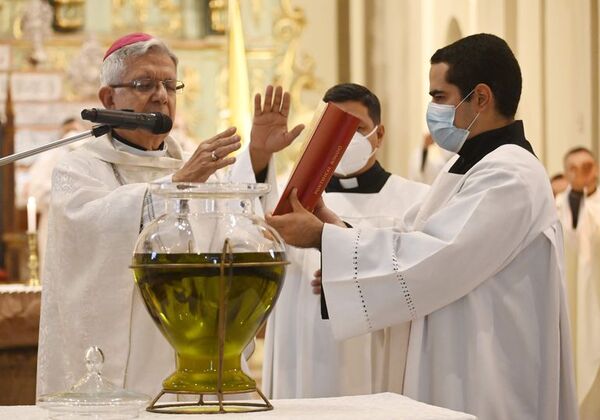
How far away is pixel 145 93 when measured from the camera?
12.9ft

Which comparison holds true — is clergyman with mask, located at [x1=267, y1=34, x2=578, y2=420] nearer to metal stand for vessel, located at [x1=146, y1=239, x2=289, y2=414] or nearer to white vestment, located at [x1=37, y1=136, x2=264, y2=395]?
white vestment, located at [x1=37, y1=136, x2=264, y2=395]

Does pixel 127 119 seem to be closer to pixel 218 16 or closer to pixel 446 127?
pixel 446 127

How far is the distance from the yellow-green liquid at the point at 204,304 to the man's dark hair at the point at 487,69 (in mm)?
1536

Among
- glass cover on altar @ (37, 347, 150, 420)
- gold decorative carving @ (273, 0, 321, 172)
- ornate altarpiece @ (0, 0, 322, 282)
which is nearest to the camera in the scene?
glass cover on altar @ (37, 347, 150, 420)

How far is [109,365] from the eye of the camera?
12.5ft

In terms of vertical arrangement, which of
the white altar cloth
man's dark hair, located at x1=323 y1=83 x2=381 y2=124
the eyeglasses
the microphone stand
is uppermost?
the eyeglasses

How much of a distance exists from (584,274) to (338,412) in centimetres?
679

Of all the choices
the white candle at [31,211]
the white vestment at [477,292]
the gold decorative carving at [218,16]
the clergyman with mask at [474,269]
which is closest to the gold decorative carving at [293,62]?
the gold decorative carving at [218,16]

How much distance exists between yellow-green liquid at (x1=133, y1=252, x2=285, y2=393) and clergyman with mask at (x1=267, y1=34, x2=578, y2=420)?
925mm

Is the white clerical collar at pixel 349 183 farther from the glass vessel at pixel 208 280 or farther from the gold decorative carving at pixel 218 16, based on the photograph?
the gold decorative carving at pixel 218 16

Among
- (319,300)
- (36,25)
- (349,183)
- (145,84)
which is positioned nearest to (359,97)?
(349,183)

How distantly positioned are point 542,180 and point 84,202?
4.65 feet

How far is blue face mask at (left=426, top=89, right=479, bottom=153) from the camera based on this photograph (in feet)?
12.8

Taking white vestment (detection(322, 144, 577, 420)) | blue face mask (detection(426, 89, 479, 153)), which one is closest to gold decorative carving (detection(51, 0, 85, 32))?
blue face mask (detection(426, 89, 479, 153))
